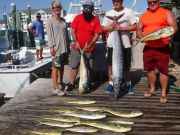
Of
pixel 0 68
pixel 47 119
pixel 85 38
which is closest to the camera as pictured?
pixel 47 119

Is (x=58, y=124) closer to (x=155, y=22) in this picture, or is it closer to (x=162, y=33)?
(x=162, y=33)

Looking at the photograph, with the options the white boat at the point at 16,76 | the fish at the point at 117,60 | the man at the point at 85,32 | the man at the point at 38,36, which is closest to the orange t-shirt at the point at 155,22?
the fish at the point at 117,60

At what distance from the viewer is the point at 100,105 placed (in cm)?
545

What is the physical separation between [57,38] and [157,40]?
5.01ft

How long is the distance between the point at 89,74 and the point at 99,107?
3.49ft

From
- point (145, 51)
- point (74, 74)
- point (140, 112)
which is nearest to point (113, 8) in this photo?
point (145, 51)

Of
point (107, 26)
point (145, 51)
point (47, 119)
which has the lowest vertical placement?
point (47, 119)

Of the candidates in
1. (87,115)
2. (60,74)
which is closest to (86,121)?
(87,115)

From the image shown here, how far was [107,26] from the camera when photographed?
5836 millimetres

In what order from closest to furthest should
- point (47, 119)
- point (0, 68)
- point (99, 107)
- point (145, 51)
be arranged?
point (47, 119) → point (99, 107) → point (145, 51) → point (0, 68)

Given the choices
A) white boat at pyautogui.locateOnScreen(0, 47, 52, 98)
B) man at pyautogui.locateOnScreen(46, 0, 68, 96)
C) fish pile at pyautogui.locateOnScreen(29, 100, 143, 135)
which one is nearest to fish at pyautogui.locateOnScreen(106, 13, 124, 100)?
fish pile at pyautogui.locateOnScreen(29, 100, 143, 135)

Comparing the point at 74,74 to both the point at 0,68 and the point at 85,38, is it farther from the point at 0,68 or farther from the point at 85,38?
the point at 0,68

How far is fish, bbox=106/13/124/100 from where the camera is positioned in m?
5.68

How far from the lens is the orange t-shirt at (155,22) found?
5.27 m
